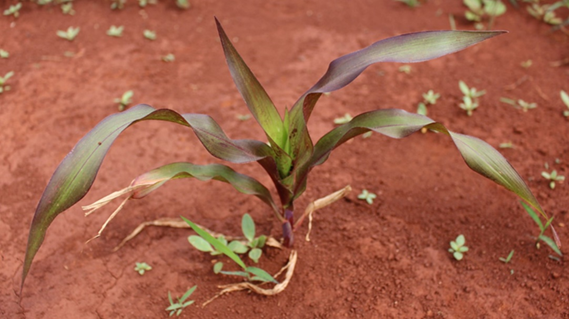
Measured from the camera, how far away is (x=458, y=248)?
1895 millimetres

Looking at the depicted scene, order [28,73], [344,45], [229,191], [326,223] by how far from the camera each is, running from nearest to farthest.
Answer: [326,223] < [229,191] < [28,73] < [344,45]

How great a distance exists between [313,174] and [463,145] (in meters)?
0.95

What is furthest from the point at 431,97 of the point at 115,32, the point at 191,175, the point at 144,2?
the point at 144,2

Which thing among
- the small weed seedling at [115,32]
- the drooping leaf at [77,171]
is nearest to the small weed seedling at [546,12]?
the small weed seedling at [115,32]

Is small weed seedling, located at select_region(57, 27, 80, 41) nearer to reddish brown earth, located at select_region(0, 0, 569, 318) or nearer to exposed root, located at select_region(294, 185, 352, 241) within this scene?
reddish brown earth, located at select_region(0, 0, 569, 318)

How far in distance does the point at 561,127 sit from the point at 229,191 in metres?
1.74

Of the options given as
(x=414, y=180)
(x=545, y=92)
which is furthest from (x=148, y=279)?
(x=545, y=92)

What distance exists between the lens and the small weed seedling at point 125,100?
2.68 meters

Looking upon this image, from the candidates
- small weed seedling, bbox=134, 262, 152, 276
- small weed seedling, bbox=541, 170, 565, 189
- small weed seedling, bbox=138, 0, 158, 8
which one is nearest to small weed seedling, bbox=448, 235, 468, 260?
small weed seedling, bbox=541, 170, 565, 189

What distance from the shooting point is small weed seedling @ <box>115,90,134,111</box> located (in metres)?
2.68

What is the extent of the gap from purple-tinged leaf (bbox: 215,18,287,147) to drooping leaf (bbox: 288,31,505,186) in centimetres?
10

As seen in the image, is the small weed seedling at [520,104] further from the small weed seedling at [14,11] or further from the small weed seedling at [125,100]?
the small weed seedling at [14,11]

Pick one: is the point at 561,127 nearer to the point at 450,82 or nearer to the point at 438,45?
the point at 450,82

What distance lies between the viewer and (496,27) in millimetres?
3436
